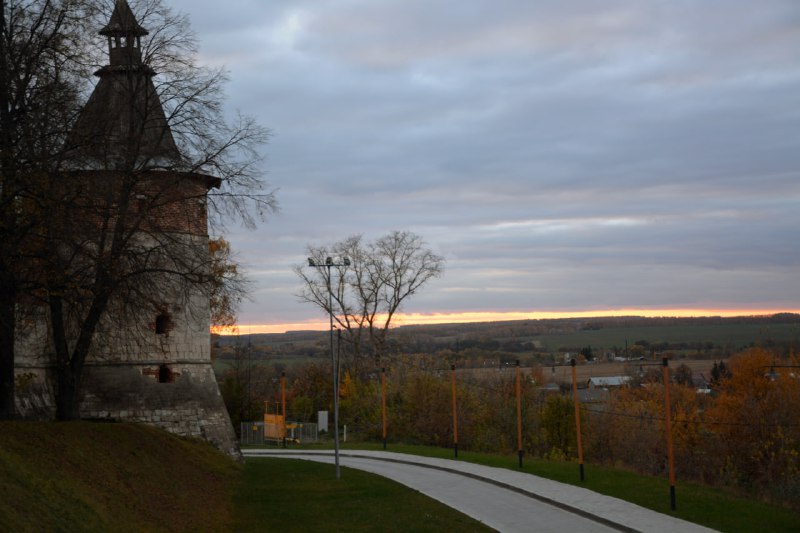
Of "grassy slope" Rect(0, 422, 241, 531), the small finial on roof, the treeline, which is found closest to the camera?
"grassy slope" Rect(0, 422, 241, 531)

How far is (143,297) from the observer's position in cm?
1939

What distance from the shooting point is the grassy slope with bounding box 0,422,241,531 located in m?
12.4

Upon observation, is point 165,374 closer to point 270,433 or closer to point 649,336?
point 270,433

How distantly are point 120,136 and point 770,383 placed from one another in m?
39.3

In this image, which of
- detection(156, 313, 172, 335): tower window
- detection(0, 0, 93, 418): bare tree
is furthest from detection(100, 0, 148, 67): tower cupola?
detection(156, 313, 172, 335): tower window

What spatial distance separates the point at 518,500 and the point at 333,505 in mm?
4333

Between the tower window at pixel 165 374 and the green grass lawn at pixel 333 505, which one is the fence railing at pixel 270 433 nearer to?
the tower window at pixel 165 374

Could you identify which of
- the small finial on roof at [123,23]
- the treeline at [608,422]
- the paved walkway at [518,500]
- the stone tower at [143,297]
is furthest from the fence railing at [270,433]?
the small finial on roof at [123,23]

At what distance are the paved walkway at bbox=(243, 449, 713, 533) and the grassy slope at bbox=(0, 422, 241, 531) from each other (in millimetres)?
5437

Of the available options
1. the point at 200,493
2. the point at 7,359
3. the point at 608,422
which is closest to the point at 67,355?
the point at 7,359

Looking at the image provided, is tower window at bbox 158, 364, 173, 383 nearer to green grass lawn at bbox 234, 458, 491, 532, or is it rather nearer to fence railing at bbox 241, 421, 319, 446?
green grass lawn at bbox 234, 458, 491, 532

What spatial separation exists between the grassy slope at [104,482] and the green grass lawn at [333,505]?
2.52ft

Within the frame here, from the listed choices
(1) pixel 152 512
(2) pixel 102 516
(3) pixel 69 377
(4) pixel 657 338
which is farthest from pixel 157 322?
(4) pixel 657 338

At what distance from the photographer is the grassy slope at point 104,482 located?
12.4m
